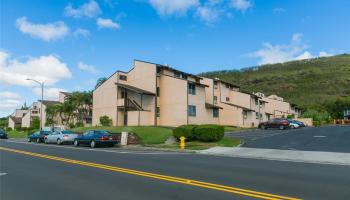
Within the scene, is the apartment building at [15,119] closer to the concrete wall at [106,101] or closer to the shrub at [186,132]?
the concrete wall at [106,101]

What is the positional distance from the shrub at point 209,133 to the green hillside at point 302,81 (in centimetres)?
7147

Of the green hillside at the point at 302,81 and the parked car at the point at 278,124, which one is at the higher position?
the green hillside at the point at 302,81

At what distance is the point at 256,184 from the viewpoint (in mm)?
10320

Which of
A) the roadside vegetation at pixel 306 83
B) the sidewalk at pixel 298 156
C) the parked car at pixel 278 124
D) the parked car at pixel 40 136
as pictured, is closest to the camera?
the sidewalk at pixel 298 156

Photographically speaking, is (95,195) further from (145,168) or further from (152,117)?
(152,117)

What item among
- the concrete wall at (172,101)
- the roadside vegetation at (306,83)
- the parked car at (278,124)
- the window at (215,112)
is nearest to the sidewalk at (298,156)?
the concrete wall at (172,101)

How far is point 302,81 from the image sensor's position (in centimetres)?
13250

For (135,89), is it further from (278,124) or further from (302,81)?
(302,81)

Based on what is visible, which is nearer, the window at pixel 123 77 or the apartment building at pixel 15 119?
the window at pixel 123 77

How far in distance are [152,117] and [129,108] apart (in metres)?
3.29

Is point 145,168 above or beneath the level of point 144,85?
beneath

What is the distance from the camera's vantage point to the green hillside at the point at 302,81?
11462 centimetres

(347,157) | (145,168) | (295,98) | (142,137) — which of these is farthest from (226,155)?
(295,98)

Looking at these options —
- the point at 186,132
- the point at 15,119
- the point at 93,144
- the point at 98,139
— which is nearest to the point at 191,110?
the point at 186,132
